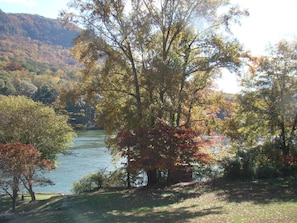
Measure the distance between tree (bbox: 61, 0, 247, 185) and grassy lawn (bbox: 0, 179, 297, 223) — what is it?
3946mm

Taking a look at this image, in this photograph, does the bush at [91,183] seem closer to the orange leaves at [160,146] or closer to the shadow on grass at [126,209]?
the shadow on grass at [126,209]

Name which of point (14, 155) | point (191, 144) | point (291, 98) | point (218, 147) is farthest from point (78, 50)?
point (291, 98)

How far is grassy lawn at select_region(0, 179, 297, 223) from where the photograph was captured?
9.82 m

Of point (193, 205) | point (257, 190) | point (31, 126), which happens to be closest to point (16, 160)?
point (31, 126)

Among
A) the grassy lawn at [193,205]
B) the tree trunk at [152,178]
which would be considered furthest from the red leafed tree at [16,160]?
the tree trunk at [152,178]

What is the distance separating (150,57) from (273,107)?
7.68 metres

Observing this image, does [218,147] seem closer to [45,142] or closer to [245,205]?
[245,205]

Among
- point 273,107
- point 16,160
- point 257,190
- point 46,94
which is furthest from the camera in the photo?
point 46,94

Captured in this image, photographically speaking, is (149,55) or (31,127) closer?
(149,55)

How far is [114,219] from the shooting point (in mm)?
10836

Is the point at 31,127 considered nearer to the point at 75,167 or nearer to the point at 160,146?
the point at 160,146

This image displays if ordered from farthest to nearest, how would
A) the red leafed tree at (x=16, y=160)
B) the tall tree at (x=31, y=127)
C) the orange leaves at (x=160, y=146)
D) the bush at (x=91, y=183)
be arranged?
the bush at (x=91, y=183), the tall tree at (x=31, y=127), the red leafed tree at (x=16, y=160), the orange leaves at (x=160, y=146)

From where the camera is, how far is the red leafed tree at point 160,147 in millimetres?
15562

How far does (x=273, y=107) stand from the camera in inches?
737
